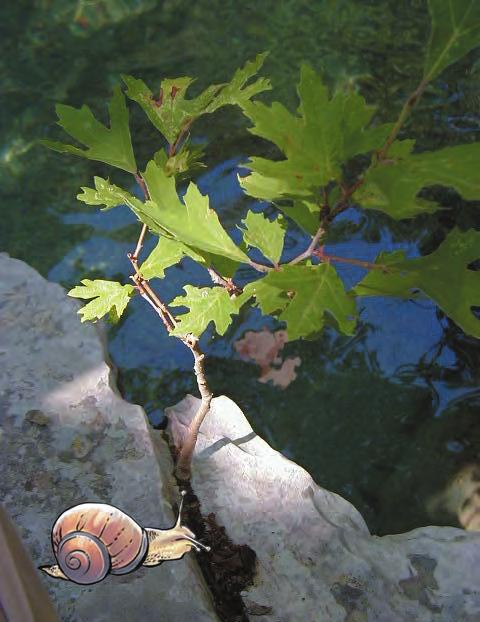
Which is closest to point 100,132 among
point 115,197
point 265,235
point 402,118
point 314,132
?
point 115,197

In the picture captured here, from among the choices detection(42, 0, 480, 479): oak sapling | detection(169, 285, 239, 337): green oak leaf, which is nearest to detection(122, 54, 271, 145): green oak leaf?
detection(42, 0, 480, 479): oak sapling

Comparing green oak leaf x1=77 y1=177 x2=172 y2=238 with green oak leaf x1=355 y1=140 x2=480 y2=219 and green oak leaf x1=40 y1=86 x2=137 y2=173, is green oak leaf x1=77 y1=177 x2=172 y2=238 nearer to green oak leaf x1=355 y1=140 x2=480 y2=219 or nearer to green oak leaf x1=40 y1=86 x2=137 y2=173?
green oak leaf x1=40 y1=86 x2=137 y2=173

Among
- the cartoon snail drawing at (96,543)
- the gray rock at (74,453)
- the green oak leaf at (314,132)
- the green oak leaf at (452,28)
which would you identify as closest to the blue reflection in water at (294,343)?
the gray rock at (74,453)

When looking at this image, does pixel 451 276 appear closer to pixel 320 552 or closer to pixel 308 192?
pixel 308 192

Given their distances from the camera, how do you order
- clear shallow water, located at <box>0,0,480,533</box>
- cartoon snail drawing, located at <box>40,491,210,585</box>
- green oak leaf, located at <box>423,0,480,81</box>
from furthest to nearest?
clear shallow water, located at <box>0,0,480,533</box> < cartoon snail drawing, located at <box>40,491,210,585</box> < green oak leaf, located at <box>423,0,480,81</box>

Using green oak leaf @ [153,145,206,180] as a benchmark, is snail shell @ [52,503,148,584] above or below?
below

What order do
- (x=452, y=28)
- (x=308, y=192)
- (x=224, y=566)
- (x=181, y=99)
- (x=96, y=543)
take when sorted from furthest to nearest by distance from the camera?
1. (x=224, y=566)
2. (x=181, y=99)
3. (x=96, y=543)
4. (x=308, y=192)
5. (x=452, y=28)
